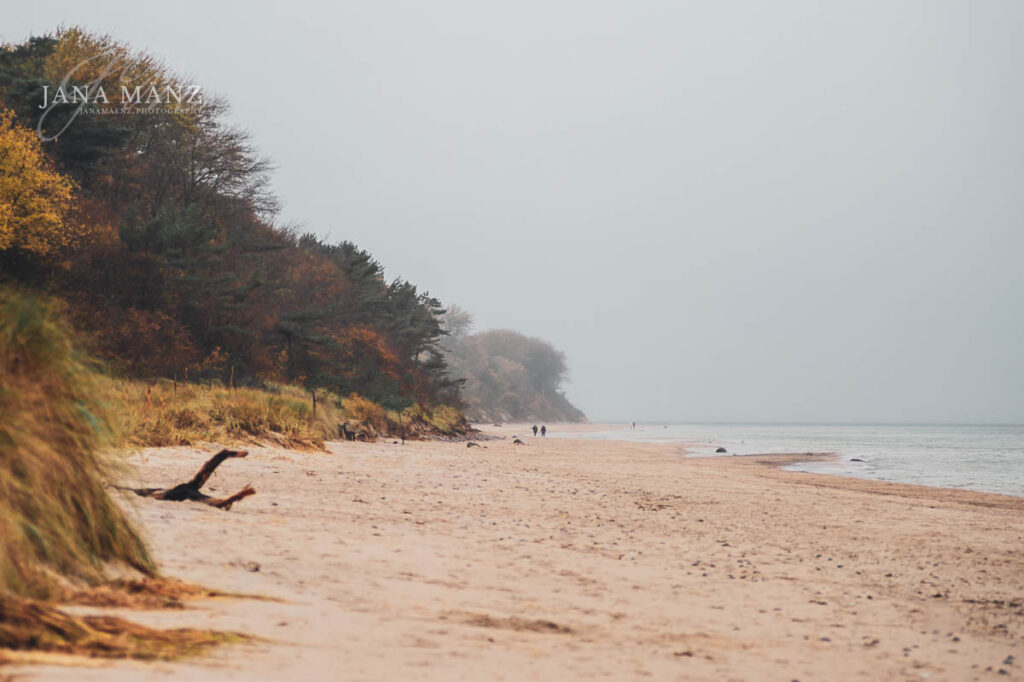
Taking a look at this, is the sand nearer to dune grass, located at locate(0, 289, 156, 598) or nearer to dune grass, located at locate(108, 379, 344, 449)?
dune grass, located at locate(0, 289, 156, 598)

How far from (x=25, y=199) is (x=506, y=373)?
3812 inches

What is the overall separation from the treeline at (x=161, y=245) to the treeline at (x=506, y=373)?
48582mm

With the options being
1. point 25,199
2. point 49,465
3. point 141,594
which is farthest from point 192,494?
point 25,199

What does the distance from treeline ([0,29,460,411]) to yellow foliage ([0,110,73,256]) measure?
0.05 meters

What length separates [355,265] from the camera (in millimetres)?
45156

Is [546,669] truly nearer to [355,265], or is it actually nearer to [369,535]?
[369,535]

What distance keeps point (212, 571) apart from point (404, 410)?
29.5 metres

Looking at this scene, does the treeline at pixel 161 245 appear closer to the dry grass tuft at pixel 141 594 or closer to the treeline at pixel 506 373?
the dry grass tuft at pixel 141 594

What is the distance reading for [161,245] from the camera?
2516 centimetres

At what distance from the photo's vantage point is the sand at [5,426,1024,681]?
357cm
